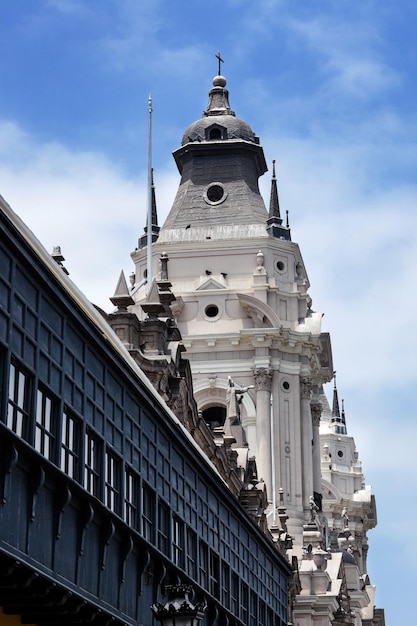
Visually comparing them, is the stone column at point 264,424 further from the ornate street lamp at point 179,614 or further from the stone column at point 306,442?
the ornate street lamp at point 179,614

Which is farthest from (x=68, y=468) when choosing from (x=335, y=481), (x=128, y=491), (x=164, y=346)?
(x=335, y=481)

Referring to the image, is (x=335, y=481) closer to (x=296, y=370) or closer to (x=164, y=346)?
(x=296, y=370)

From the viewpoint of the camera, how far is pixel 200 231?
330 ft

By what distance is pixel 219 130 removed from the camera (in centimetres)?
10500

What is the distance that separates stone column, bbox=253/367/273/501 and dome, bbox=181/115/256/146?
678 inches

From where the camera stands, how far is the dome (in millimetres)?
104625

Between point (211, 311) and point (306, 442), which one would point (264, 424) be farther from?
point (211, 311)

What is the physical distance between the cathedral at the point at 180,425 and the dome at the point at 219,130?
152 mm

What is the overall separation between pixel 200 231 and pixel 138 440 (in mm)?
66148

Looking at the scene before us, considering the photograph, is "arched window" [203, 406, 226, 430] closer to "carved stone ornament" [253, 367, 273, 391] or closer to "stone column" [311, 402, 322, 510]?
"carved stone ornament" [253, 367, 273, 391]

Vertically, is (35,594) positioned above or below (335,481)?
→ below

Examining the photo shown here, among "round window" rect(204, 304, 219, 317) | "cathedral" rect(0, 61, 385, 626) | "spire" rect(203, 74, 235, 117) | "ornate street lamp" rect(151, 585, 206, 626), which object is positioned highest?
"spire" rect(203, 74, 235, 117)

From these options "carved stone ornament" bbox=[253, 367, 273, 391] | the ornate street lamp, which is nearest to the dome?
"carved stone ornament" bbox=[253, 367, 273, 391]

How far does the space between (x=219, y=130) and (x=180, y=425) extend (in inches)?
2512
